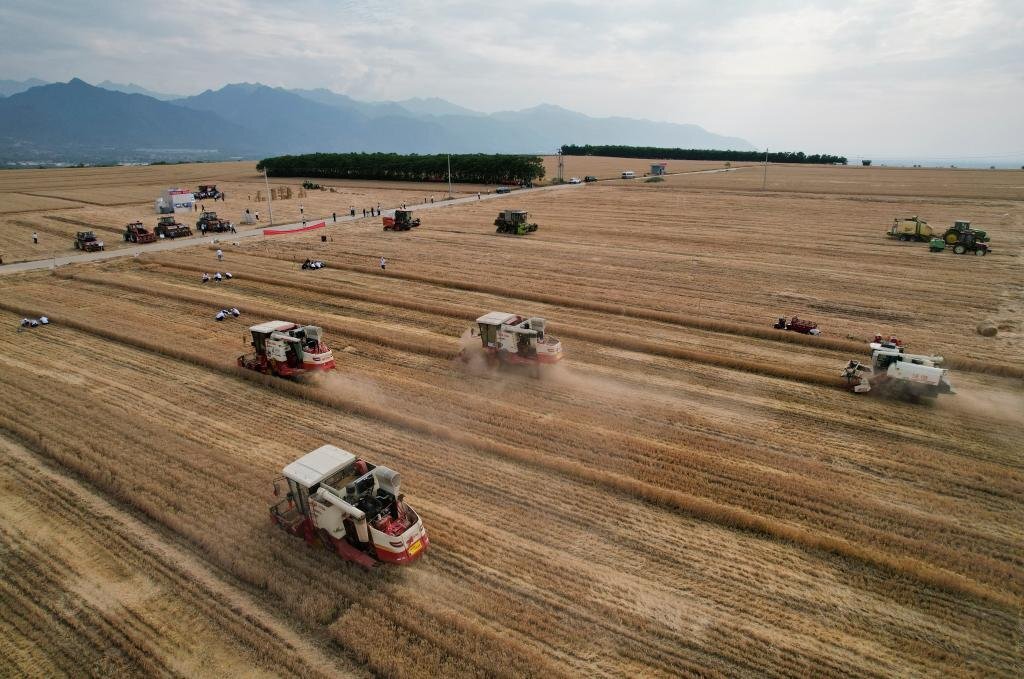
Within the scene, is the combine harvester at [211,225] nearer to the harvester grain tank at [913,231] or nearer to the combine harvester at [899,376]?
the combine harvester at [899,376]

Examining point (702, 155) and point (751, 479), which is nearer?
point (751, 479)

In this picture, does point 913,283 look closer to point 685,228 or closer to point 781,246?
point 781,246

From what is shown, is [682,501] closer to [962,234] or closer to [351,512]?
[351,512]

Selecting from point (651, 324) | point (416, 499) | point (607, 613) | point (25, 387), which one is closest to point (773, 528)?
point (607, 613)

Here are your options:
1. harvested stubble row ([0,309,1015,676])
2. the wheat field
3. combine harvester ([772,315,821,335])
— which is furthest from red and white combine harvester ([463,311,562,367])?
combine harvester ([772,315,821,335])

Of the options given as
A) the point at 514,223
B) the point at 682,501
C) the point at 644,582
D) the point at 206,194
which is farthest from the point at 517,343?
the point at 206,194

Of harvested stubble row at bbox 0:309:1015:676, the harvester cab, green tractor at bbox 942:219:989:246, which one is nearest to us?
harvested stubble row at bbox 0:309:1015:676

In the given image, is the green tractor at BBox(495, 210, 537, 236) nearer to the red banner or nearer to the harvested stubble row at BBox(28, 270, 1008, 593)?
the red banner
